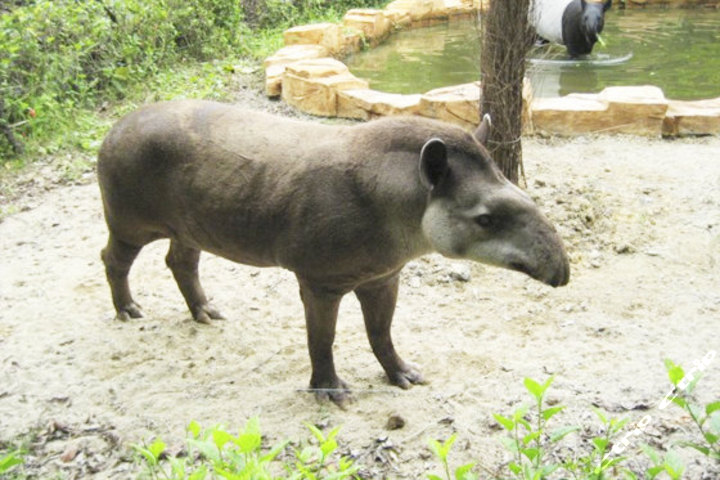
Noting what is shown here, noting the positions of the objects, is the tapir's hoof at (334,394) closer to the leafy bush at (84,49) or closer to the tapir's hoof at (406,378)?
the tapir's hoof at (406,378)

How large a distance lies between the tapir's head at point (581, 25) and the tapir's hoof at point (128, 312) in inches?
349

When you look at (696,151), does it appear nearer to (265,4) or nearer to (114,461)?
(114,461)

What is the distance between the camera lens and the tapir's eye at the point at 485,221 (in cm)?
327

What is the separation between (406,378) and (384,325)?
1.12 feet

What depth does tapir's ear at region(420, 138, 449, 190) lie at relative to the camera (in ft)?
10.4

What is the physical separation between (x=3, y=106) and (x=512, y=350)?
18.9 ft

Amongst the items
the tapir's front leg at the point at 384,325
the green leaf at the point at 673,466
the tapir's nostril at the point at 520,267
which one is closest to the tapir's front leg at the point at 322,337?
the tapir's front leg at the point at 384,325

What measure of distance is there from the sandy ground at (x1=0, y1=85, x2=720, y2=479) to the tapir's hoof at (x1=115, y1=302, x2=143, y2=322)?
3.3 inches

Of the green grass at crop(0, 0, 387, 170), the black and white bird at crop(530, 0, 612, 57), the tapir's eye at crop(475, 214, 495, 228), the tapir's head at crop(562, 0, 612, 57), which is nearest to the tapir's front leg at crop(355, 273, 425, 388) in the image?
the tapir's eye at crop(475, 214, 495, 228)

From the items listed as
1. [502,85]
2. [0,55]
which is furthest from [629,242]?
[0,55]

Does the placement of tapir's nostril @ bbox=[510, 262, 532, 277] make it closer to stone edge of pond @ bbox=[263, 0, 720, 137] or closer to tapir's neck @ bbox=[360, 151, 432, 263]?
tapir's neck @ bbox=[360, 151, 432, 263]

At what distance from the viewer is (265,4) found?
12750 millimetres

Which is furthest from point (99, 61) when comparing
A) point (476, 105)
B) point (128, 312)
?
point (128, 312)

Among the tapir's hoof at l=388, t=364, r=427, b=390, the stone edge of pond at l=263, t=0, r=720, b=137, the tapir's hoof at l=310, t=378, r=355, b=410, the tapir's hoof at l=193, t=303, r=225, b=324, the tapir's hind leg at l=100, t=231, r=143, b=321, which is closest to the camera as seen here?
the tapir's hoof at l=310, t=378, r=355, b=410
